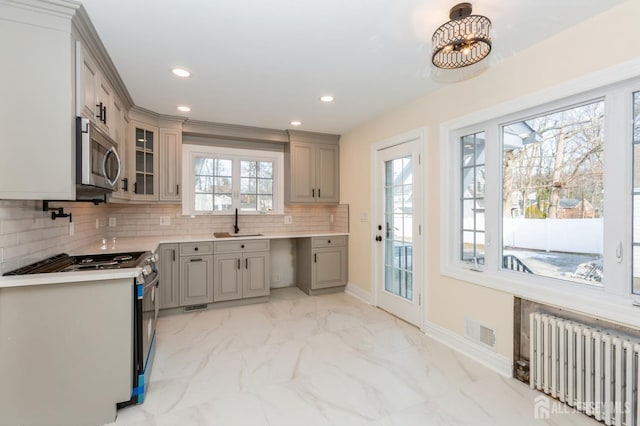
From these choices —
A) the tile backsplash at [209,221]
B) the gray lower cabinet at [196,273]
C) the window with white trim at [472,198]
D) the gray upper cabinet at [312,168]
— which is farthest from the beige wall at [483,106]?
the gray lower cabinet at [196,273]

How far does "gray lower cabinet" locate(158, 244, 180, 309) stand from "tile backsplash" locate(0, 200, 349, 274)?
61 cm

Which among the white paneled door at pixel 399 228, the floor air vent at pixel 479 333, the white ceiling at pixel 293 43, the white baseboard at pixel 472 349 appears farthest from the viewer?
the white paneled door at pixel 399 228

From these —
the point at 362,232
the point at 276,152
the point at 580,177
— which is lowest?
the point at 362,232

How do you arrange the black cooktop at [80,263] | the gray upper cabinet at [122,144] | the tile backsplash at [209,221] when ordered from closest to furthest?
the black cooktop at [80,263] → the gray upper cabinet at [122,144] → the tile backsplash at [209,221]

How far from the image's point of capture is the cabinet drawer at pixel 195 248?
12.0ft

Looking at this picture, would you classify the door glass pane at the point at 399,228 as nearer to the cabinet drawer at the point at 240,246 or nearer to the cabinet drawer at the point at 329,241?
the cabinet drawer at the point at 329,241

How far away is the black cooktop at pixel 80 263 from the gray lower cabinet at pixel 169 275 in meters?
0.84

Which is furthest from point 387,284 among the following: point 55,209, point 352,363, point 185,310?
point 55,209

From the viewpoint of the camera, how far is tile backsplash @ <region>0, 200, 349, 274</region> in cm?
185

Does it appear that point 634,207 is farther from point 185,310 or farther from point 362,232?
point 185,310

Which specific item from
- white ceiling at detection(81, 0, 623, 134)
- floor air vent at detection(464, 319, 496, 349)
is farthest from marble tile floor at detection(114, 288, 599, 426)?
white ceiling at detection(81, 0, 623, 134)

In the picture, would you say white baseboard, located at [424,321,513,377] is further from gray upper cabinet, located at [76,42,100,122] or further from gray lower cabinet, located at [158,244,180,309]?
gray upper cabinet, located at [76,42,100,122]

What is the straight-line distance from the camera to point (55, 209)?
228 centimetres

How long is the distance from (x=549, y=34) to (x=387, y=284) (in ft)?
9.16
